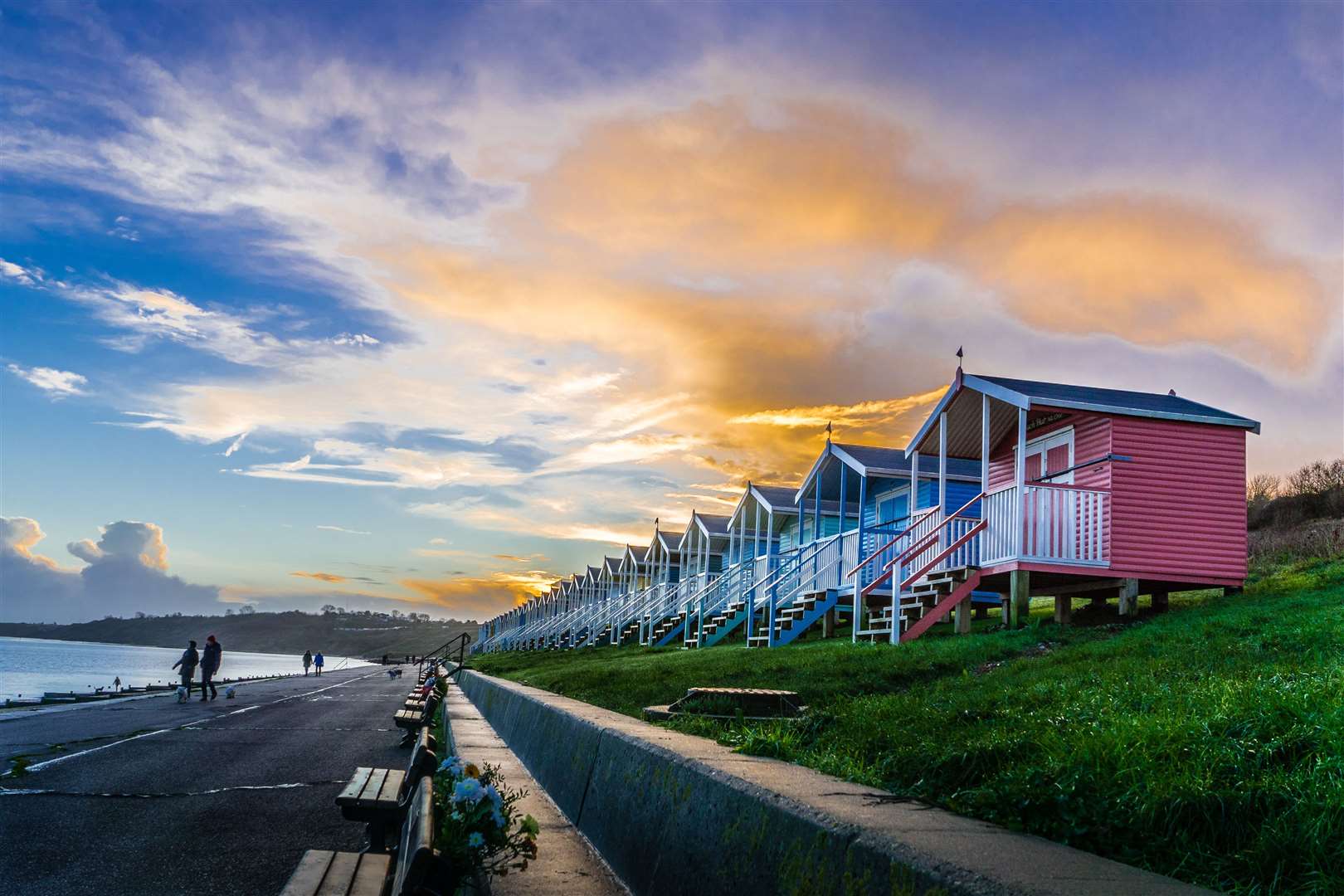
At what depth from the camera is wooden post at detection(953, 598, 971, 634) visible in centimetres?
1656

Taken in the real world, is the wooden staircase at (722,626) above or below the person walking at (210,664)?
above

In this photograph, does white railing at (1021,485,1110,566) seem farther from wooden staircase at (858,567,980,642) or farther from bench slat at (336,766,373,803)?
bench slat at (336,766,373,803)

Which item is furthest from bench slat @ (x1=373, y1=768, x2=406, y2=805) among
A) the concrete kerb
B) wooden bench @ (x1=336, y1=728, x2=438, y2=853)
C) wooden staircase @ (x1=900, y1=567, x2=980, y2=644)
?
wooden staircase @ (x1=900, y1=567, x2=980, y2=644)

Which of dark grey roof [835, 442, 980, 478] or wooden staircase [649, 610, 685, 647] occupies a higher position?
dark grey roof [835, 442, 980, 478]

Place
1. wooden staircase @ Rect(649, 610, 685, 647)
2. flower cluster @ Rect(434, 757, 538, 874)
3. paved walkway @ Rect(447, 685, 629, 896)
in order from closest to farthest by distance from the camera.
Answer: flower cluster @ Rect(434, 757, 538, 874) → paved walkway @ Rect(447, 685, 629, 896) → wooden staircase @ Rect(649, 610, 685, 647)

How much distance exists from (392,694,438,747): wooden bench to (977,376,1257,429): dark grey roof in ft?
34.5

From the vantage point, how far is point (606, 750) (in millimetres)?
5320

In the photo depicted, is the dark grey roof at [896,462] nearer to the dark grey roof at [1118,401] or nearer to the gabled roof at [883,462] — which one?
the gabled roof at [883,462]

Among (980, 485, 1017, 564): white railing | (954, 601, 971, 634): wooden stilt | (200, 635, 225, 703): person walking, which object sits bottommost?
(200, 635, 225, 703): person walking

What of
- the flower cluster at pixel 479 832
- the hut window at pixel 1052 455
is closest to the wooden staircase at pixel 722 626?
the hut window at pixel 1052 455

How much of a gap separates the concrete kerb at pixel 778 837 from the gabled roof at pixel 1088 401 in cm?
1281

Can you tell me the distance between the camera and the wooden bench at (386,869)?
11.1ft

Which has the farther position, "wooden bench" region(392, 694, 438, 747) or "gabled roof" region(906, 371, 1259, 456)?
"gabled roof" region(906, 371, 1259, 456)

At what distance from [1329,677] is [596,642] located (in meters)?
43.7
